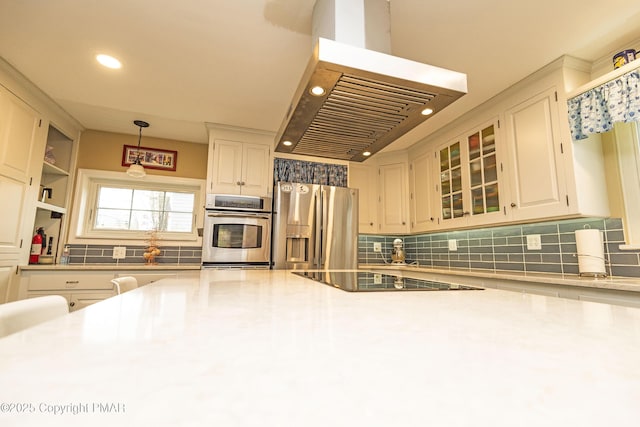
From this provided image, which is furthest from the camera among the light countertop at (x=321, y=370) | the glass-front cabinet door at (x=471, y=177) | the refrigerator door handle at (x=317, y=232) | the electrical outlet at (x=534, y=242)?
the refrigerator door handle at (x=317, y=232)

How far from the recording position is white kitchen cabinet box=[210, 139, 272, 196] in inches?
118

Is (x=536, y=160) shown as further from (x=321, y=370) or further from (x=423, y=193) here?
(x=321, y=370)

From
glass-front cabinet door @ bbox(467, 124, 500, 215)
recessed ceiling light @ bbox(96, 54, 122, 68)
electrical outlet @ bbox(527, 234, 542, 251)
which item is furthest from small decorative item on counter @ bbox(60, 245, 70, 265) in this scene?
electrical outlet @ bbox(527, 234, 542, 251)

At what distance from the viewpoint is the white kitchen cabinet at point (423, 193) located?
3176 millimetres

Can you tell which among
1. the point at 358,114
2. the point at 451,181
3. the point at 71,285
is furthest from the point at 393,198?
the point at 71,285

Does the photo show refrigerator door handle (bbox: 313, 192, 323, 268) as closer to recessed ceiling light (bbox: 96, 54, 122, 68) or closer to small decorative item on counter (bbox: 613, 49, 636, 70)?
recessed ceiling light (bbox: 96, 54, 122, 68)

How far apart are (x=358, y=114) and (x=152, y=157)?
2820mm

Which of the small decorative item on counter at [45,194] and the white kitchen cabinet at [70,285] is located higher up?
the small decorative item on counter at [45,194]

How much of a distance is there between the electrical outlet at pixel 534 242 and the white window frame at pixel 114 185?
305 cm

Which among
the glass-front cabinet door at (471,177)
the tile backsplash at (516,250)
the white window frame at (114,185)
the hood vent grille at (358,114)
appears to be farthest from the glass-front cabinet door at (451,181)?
the white window frame at (114,185)

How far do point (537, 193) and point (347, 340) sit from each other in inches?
87.8

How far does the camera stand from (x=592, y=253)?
1825 millimetres

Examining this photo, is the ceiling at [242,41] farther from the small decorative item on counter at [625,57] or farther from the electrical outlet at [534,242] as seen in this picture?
the electrical outlet at [534,242]

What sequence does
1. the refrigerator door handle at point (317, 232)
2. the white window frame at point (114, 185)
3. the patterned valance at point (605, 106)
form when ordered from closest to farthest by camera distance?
the patterned valance at point (605, 106) → the refrigerator door handle at point (317, 232) → the white window frame at point (114, 185)
